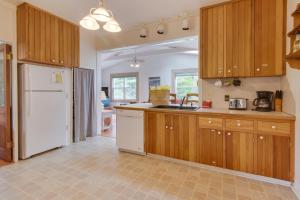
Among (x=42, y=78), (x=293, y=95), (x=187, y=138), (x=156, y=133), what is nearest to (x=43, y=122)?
(x=42, y=78)

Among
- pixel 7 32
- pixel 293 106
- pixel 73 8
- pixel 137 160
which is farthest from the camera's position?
pixel 73 8

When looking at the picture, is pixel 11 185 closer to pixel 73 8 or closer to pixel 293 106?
pixel 73 8

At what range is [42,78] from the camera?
3213mm

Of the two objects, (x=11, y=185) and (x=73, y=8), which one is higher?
(x=73, y=8)

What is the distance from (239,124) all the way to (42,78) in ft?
11.0

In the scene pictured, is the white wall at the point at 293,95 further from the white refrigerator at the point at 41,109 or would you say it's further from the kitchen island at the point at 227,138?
the white refrigerator at the point at 41,109

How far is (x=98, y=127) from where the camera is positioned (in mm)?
4711

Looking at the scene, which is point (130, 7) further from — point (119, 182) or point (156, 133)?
point (119, 182)

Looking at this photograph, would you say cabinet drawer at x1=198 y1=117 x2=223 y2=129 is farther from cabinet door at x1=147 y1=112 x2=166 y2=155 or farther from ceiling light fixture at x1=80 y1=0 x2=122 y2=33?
ceiling light fixture at x1=80 y1=0 x2=122 y2=33

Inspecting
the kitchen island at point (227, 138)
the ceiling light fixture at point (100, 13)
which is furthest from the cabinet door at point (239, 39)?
the ceiling light fixture at point (100, 13)

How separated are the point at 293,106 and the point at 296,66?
1.69 feet

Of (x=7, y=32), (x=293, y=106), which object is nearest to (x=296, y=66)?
(x=293, y=106)

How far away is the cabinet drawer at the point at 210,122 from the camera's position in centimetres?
251

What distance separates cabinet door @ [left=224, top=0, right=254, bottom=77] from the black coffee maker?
38 cm
